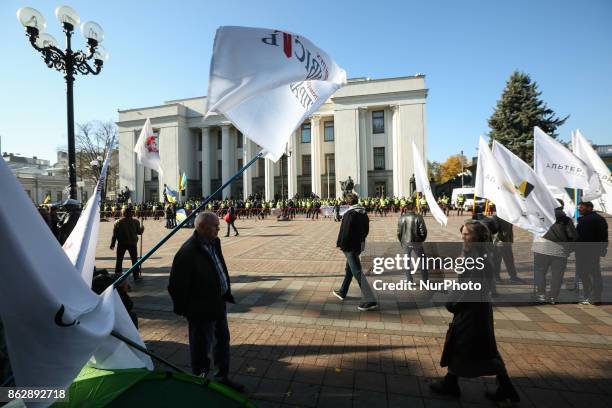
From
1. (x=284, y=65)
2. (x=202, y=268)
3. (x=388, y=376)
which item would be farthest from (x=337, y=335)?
(x=284, y=65)

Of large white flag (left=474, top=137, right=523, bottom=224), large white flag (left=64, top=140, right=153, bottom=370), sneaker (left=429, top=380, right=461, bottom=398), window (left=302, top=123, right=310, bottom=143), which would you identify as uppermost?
window (left=302, top=123, right=310, bottom=143)

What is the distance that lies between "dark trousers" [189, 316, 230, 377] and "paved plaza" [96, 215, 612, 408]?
395 millimetres

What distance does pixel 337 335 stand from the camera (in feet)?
14.5

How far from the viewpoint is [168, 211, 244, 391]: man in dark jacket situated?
2.96 m

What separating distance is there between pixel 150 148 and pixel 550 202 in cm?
687

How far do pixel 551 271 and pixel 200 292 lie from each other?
19.6ft

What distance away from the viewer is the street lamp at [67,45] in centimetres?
857

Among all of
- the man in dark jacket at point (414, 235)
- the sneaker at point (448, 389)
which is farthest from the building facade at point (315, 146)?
the sneaker at point (448, 389)

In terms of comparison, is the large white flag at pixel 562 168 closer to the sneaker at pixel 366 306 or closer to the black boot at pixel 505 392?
the sneaker at pixel 366 306

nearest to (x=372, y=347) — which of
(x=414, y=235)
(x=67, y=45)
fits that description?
(x=414, y=235)

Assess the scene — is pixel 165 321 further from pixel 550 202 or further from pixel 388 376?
pixel 550 202

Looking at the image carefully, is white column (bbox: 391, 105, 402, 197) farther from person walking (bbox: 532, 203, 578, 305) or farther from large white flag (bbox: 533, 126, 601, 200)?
person walking (bbox: 532, 203, 578, 305)

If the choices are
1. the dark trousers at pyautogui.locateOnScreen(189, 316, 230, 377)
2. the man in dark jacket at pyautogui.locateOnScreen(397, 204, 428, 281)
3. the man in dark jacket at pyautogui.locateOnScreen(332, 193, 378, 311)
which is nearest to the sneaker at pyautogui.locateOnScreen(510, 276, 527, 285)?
the man in dark jacket at pyautogui.locateOnScreen(397, 204, 428, 281)

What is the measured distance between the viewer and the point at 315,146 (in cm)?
4588
